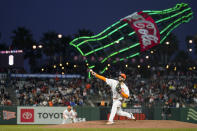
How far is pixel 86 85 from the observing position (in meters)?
35.1

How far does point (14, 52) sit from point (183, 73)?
2597 centimetres

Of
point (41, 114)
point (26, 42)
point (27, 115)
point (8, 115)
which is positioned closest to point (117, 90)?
point (41, 114)

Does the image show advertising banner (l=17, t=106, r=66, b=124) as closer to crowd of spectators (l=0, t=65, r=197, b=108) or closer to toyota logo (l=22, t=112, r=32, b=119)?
toyota logo (l=22, t=112, r=32, b=119)

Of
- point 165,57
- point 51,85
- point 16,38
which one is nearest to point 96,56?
point 51,85

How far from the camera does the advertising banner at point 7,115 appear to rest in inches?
995

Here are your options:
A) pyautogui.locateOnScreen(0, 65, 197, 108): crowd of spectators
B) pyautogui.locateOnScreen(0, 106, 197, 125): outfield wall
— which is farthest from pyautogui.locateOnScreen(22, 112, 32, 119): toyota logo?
pyautogui.locateOnScreen(0, 65, 197, 108): crowd of spectators

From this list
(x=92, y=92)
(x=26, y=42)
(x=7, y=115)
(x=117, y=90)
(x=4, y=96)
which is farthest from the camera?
(x=26, y=42)

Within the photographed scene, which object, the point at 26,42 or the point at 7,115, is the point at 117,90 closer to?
the point at 7,115

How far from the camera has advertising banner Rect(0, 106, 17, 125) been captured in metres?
25.3

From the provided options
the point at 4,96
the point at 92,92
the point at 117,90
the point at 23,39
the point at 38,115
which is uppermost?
the point at 23,39

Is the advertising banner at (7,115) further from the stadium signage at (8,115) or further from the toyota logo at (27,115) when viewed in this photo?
the toyota logo at (27,115)

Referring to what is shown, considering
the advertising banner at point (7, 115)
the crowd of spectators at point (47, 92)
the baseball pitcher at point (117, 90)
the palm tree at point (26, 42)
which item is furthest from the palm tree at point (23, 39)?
the baseball pitcher at point (117, 90)

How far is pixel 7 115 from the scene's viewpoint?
83.5 ft

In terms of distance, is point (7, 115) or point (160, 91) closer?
point (7, 115)
